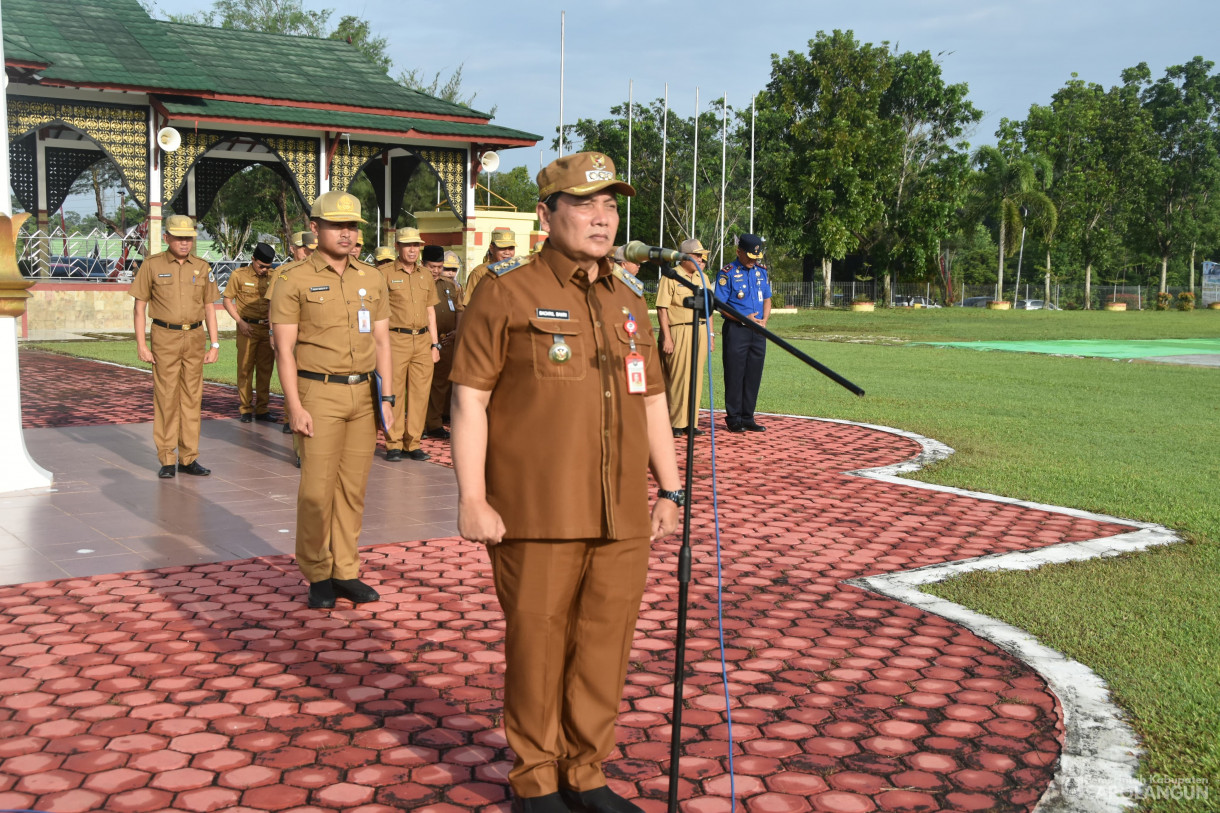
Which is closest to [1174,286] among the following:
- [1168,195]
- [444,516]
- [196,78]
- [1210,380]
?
[1168,195]

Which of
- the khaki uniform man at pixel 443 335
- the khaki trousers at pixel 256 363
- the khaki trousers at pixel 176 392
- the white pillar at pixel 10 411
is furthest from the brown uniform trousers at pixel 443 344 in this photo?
the white pillar at pixel 10 411

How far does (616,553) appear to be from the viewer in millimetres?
3162

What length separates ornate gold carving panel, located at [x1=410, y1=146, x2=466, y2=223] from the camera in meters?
28.7

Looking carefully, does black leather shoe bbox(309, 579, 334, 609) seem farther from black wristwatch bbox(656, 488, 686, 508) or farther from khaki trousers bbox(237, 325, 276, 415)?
khaki trousers bbox(237, 325, 276, 415)

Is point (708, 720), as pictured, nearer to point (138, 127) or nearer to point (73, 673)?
point (73, 673)

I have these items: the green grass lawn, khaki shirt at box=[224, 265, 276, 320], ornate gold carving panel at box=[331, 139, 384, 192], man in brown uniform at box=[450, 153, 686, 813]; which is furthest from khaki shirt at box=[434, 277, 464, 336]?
ornate gold carving panel at box=[331, 139, 384, 192]

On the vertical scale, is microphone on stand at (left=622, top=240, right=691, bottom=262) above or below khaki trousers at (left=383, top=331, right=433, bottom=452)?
above

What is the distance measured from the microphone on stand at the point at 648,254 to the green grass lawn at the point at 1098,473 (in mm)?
2240

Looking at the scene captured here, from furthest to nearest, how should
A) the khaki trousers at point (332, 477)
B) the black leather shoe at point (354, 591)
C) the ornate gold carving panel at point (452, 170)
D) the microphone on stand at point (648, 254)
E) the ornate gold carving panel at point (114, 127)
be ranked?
the ornate gold carving panel at point (452, 170) → the ornate gold carving panel at point (114, 127) → the black leather shoe at point (354, 591) → the khaki trousers at point (332, 477) → the microphone on stand at point (648, 254)

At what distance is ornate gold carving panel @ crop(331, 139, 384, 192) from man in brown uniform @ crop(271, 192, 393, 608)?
899 inches

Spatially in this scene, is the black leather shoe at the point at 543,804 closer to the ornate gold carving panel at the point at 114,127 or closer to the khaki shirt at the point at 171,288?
the khaki shirt at the point at 171,288

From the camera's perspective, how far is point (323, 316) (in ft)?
18.3

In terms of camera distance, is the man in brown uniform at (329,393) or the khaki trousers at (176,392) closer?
the man in brown uniform at (329,393)

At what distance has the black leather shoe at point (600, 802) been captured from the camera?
316cm
